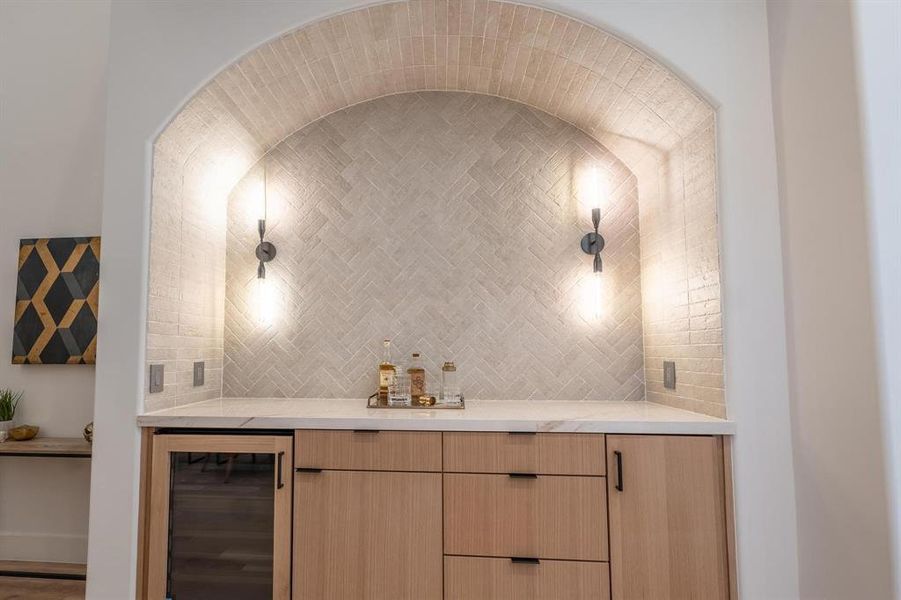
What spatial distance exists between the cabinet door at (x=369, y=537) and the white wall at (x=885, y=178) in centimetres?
145

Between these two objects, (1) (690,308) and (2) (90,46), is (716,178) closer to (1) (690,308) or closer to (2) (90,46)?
(1) (690,308)

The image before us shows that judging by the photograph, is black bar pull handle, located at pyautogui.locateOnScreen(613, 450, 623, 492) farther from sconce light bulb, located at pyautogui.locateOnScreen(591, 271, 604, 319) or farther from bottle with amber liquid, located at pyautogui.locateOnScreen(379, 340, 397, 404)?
bottle with amber liquid, located at pyautogui.locateOnScreen(379, 340, 397, 404)

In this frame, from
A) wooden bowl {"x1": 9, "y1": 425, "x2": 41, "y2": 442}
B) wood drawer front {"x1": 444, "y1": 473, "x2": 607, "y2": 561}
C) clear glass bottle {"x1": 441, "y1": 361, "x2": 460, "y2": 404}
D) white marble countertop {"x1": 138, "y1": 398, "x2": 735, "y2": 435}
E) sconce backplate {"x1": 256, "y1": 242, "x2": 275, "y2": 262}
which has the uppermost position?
sconce backplate {"x1": 256, "y1": 242, "x2": 275, "y2": 262}

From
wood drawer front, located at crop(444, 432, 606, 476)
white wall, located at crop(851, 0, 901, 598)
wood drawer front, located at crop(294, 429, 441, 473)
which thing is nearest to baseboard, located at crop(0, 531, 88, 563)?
wood drawer front, located at crop(294, 429, 441, 473)

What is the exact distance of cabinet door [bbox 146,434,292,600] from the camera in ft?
6.72

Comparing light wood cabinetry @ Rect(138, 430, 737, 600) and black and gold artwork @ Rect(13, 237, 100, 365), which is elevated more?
black and gold artwork @ Rect(13, 237, 100, 365)

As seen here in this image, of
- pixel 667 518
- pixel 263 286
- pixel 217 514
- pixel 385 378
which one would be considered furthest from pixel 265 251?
pixel 667 518

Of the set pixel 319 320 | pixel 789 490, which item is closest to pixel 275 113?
pixel 319 320

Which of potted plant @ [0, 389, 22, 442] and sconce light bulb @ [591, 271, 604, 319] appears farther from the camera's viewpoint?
potted plant @ [0, 389, 22, 442]

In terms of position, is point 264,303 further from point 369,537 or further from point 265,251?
point 369,537

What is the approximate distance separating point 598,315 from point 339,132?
1753 mm

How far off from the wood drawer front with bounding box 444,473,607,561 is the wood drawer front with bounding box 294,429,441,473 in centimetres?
13

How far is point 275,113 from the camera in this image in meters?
2.64

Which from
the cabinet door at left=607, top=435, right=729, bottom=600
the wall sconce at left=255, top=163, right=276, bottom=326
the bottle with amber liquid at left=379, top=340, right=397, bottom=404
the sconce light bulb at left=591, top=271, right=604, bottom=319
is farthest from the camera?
the wall sconce at left=255, top=163, right=276, bottom=326
